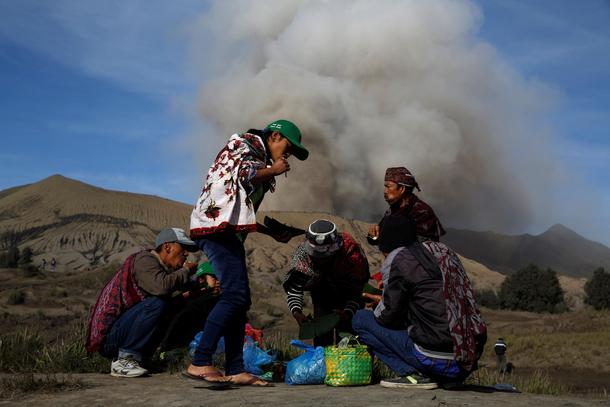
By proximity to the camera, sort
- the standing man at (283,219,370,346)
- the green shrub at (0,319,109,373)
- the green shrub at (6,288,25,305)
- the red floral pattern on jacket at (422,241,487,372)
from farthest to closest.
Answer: the green shrub at (6,288,25,305), the green shrub at (0,319,109,373), the standing man at (283,219,370,346), the red floral pattern on jacket at (422,241,487,372)

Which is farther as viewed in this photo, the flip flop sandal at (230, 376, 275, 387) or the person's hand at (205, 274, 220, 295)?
the person's hand at (205, 274, 220, 295)

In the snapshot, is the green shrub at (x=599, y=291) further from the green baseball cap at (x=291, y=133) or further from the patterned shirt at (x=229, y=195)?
the patterned shirt at (x=229, y=195)

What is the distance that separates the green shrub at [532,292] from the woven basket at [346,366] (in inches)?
1055

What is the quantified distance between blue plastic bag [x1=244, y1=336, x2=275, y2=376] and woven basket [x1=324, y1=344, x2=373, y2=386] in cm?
76

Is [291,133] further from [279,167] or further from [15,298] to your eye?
[15,298]

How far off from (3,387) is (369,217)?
56.0 metres

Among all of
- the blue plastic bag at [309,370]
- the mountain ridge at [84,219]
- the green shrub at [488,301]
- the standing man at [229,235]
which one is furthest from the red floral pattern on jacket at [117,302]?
the mountain ridge at [84,219]

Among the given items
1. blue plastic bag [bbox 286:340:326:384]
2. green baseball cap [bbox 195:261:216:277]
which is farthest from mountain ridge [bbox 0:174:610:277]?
blue plastic bag [bbox 286:340:326:384]

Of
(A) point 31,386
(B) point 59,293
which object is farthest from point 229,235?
(B) point 59,293

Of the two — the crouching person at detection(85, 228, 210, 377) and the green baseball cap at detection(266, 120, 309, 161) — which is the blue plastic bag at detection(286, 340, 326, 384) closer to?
the crouching person at detection(85, 228, 210, 377)

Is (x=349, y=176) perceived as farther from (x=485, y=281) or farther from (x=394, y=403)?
(x=394, y=403)

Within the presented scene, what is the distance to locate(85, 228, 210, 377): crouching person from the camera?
170 inches

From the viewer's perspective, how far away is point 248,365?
464 cm

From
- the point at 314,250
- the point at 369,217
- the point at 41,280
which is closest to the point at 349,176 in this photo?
the point at 369,217
